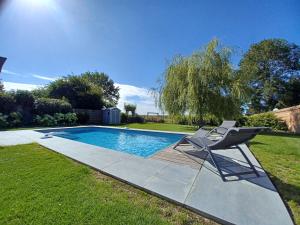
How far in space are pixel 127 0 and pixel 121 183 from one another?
7.33 metres

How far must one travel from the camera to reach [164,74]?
42.6ft

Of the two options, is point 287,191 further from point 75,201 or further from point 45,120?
point 45,120

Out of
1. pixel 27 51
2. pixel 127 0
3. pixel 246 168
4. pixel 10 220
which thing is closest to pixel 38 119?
pixel 27 51

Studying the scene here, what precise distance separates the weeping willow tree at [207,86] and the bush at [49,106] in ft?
31.5

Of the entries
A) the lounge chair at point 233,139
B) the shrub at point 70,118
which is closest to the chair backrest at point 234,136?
the lounge chair at point 233,139

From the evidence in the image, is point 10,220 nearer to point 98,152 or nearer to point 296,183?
point 98,152

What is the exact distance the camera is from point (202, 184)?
10.1 ft

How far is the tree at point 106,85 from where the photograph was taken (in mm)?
37297

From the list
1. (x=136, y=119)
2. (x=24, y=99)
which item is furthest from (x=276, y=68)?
(x=24, y=99)

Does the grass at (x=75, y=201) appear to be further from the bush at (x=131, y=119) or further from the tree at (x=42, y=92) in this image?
the tree at (x=42, y=92)

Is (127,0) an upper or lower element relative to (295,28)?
lower

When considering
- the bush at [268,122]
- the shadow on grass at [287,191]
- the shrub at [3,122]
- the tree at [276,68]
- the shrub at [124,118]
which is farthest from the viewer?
the tree at [276,68]

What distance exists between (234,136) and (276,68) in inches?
997

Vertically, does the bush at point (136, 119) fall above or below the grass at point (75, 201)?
above
